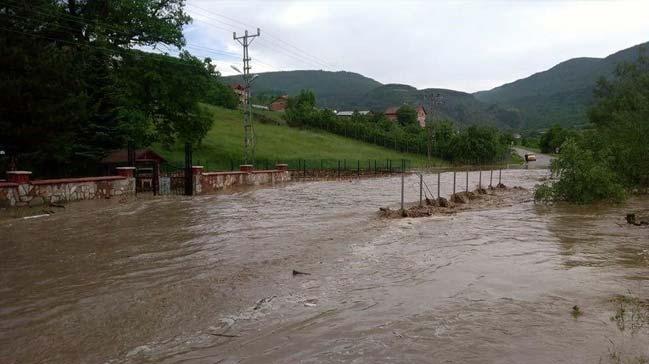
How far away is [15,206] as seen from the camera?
17469mm

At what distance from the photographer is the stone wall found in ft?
56.9

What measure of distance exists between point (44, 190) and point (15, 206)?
136 centimetres

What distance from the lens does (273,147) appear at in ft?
201

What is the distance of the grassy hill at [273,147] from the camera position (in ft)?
157

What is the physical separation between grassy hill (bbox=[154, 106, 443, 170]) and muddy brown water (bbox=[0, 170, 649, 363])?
98.1 feet

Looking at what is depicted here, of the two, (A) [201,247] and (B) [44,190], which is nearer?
(A) [201,247]

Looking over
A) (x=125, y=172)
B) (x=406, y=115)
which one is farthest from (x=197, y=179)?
(x=406, y=115)

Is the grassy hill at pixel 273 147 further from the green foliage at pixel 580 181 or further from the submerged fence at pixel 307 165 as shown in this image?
the green foliage at pixel 580 181

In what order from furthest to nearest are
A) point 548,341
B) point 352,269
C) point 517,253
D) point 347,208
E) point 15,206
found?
point 347,208 → point 15,206 → point 517,253 → point 352,269 → point 548,341

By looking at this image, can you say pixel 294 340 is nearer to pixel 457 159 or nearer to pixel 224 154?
pixel 224 154

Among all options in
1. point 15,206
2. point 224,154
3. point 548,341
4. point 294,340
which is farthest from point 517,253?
point 224,154

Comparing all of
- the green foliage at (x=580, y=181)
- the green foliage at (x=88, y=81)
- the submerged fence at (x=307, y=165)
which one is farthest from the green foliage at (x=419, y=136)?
the green foliage at (x=580, y=181)

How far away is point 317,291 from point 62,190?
15684mm

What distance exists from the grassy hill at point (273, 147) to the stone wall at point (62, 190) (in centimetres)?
1717
